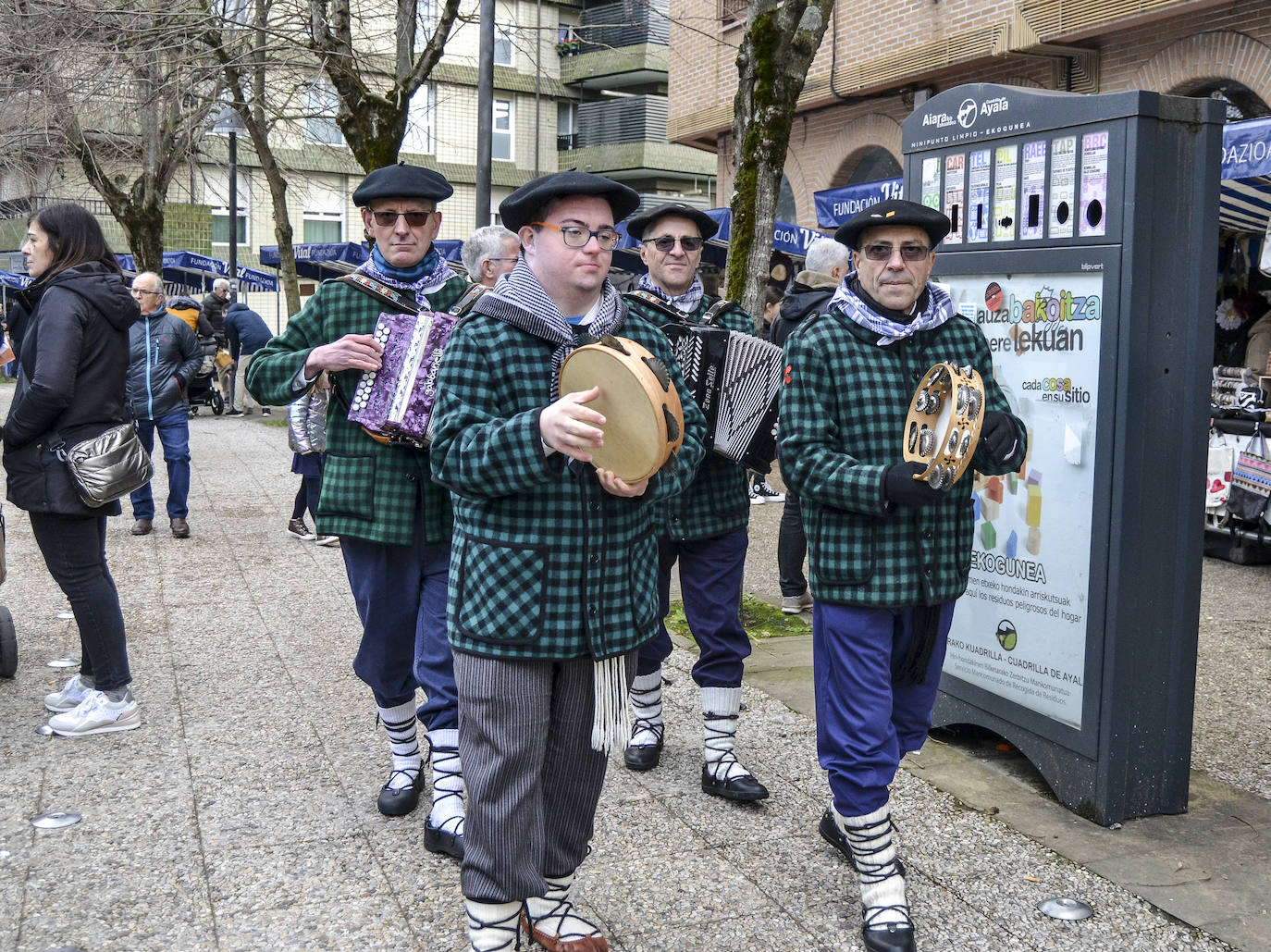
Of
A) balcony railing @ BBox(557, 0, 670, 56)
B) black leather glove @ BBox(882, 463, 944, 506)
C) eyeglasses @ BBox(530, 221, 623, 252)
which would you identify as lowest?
black leather glove @ BBox(882, 463, 944, 506)

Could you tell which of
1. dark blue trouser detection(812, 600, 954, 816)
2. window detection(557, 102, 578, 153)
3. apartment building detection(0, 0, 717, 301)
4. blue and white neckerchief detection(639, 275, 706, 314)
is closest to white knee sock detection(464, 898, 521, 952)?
dark blue trouser detection(812, 600, 954, 816)

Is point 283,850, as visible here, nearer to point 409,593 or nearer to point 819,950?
point 409,593

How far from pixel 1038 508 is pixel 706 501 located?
114cm

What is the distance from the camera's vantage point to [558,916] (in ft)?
10.9

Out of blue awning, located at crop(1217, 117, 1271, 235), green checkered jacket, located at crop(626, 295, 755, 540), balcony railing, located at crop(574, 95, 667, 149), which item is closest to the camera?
green checkered jacket, located at crop(626, 295, 755, 540)

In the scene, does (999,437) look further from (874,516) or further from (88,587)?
(88,587)

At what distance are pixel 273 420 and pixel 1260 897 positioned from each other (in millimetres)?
17924

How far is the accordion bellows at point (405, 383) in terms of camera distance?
3807mm

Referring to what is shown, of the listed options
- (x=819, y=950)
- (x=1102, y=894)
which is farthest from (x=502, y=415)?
(x=1102, y=894)

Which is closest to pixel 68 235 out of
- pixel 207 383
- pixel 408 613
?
pixel 408 613

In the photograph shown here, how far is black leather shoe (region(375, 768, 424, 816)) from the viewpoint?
426 cm

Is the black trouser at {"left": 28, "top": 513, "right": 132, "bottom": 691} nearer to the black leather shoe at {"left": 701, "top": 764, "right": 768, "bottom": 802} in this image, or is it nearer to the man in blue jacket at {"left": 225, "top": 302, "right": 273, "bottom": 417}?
the black leather shoe at {"left": 701, "top": 764, "right": 768, "bottom": 802}

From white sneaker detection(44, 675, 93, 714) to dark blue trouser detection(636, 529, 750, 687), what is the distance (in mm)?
2419

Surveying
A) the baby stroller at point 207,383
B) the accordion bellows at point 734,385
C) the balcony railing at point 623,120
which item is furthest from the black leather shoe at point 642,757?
the balcony railing at point 623,120
